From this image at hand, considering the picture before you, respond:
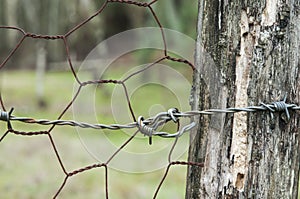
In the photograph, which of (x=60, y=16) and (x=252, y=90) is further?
(x=60, y=16)

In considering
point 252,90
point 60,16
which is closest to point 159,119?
point 252,90

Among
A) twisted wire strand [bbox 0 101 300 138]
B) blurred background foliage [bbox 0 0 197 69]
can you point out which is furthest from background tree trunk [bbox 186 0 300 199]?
blurred background foliage [bbox 0 0 197 69]

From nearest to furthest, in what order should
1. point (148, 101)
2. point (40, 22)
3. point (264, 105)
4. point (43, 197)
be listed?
point (264, 105)
point (43, 197)
point (40, 22)
point (148, 101)

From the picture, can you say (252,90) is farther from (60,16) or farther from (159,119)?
(60,16)

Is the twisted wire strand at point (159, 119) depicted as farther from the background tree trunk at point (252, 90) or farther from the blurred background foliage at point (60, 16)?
the blurred background foliage at point (60, 16)

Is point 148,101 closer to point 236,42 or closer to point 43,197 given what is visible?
point 43,197

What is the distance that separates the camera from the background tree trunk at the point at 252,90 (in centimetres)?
69

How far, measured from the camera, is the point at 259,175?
70 cm

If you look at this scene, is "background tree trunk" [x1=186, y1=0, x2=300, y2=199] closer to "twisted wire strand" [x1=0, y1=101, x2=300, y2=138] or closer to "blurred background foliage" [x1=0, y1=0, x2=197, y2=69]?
"twisted wire strand" [x1=0, y1=101, x2=300, y2=138]

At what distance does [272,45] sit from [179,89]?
20 cm

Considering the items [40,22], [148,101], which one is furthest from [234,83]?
[148,101]

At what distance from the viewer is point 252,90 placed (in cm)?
70

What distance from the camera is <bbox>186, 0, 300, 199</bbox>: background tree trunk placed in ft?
2.27

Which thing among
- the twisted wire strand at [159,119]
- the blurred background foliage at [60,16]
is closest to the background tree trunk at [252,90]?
the twisted wire strand at [159,119]
